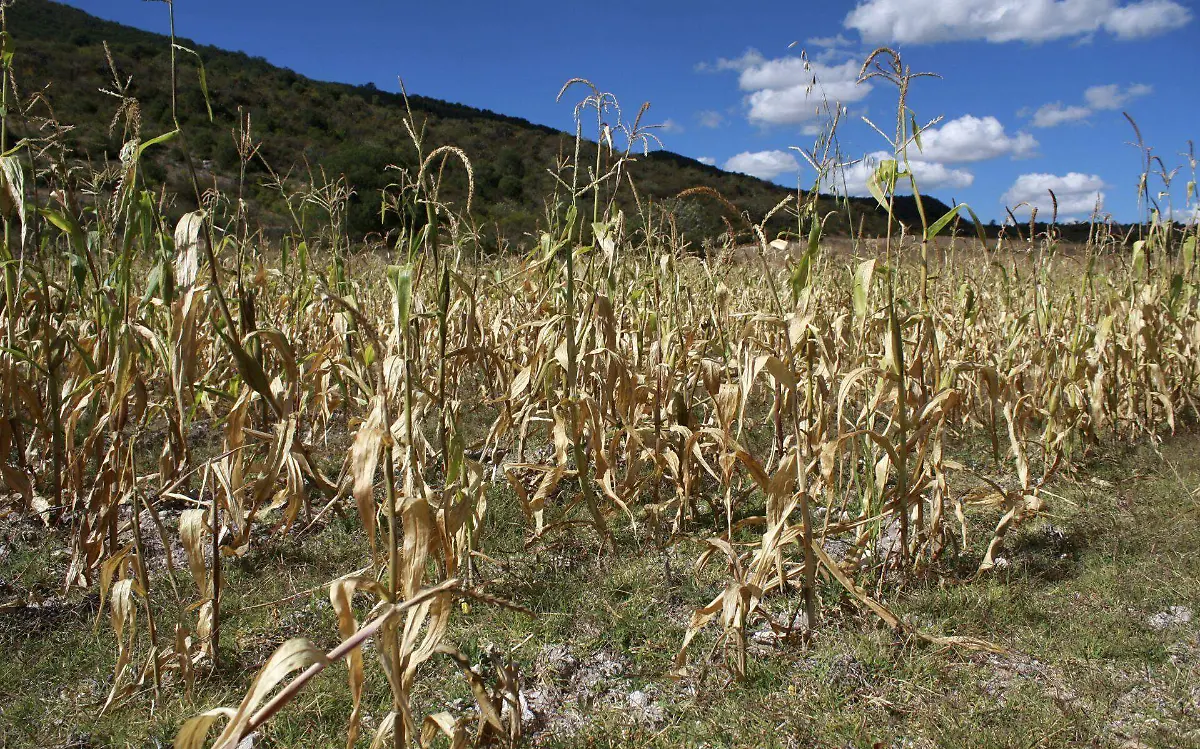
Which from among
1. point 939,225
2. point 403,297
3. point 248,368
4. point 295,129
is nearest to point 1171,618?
point 939,225

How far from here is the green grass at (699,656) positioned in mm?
1544

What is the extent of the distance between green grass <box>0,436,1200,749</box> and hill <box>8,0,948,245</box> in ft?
31.0

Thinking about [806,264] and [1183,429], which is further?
[1183,429]

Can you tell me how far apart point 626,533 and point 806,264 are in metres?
1.20

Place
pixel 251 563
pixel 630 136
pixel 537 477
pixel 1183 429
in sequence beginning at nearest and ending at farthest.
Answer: pixel 630 136, pixel 251 563, pixel 537 477, pixel 1183 429

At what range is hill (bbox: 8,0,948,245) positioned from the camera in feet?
54.9

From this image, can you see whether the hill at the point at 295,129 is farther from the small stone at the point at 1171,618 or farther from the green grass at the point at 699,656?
the small stone at the point at 1171,618

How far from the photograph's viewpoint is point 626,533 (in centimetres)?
260

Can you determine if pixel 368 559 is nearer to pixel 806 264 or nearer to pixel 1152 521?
pixel 806 264

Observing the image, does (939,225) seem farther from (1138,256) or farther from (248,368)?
(1138,256)

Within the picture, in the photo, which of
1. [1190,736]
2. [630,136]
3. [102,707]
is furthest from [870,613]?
[102,707]

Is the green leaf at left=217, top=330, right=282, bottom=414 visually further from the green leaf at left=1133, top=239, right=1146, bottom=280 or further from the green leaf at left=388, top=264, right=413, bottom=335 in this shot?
the green leaf at left=1133, top=239, right=1146, bottom=280

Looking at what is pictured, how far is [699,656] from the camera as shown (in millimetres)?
1828

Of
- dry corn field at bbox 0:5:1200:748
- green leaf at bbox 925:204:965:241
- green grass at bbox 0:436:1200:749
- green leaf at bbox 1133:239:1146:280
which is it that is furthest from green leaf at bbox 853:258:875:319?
green leaf at bbox 1133:239:1146:280
